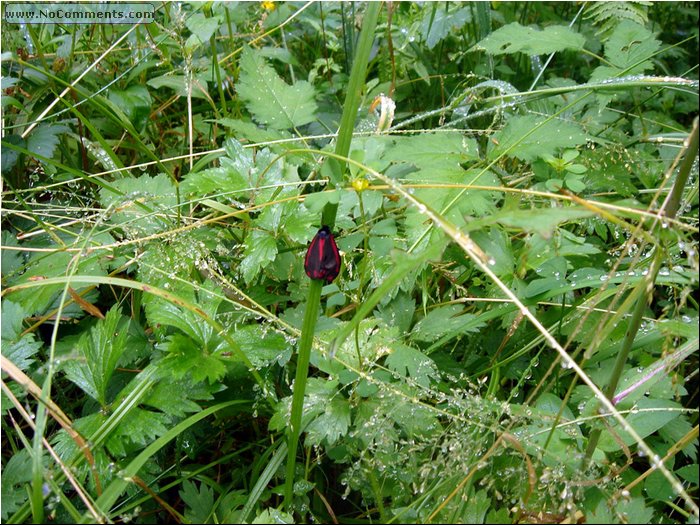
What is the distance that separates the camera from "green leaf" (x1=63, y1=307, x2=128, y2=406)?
147 centimetres

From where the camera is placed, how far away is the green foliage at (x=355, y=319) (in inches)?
47.7

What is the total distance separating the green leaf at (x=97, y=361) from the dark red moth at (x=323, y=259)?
0.63 meters

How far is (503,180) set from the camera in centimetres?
204

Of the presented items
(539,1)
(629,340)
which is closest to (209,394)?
(629,340)

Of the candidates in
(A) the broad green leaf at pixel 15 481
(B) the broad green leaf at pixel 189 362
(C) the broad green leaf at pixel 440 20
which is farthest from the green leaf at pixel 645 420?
(C) the broad green leaf at pixel 440 20

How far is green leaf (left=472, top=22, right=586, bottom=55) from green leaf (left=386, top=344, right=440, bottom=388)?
3.81 feet

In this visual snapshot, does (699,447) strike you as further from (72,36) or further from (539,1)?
(72,36)

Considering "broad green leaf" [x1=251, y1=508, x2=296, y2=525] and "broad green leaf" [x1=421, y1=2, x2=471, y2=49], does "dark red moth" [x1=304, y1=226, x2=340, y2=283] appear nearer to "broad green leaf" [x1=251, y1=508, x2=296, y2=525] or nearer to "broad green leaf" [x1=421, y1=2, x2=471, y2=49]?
"broad green leaf" [x1=251, y1=508, x2=296, y2=525]

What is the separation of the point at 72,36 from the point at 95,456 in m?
1.64

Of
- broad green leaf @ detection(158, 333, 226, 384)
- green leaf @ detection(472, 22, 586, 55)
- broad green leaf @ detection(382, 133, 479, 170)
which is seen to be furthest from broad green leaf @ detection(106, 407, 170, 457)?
green leaf @ detection(472, 22, 586, 55)

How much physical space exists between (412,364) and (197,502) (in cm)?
61

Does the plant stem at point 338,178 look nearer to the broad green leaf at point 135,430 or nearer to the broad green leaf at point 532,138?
the broad green leaf at point 135,430

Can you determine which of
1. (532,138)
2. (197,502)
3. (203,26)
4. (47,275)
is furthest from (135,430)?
(203,26)

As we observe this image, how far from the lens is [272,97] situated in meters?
2.09
